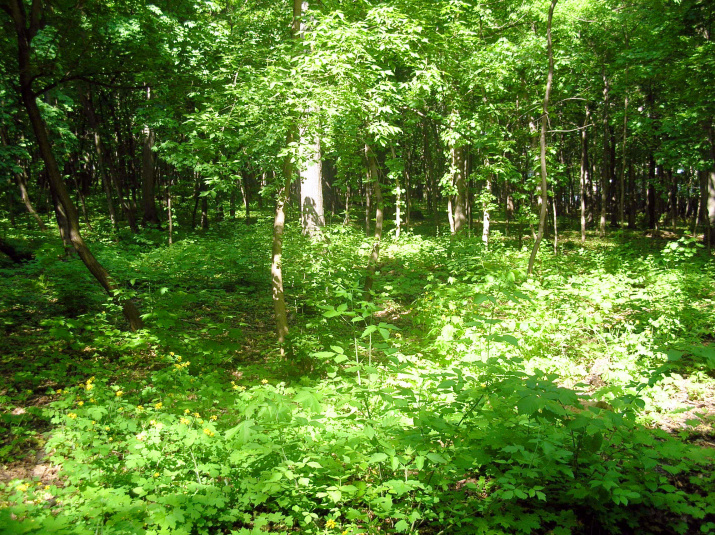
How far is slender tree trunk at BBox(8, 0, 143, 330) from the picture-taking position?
5.57 m

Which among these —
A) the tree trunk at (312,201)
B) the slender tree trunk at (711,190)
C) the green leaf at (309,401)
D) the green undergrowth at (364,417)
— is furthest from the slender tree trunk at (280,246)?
the slender tree trunk at (711,190)

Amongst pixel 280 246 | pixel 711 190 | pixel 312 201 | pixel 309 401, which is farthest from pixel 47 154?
pixel 711 190

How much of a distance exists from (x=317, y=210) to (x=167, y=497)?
8255 mm

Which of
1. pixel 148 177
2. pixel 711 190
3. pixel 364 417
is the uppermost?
pixel 148 177

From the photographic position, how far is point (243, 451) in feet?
9.57

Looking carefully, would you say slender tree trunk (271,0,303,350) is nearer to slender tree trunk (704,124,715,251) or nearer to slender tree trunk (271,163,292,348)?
slender tree trunk (271,163,292,348)

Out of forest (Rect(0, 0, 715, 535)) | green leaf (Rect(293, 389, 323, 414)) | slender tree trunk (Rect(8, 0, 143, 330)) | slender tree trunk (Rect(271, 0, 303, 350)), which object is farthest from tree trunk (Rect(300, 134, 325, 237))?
green leaf (Rect(293, 389, 323, 414))

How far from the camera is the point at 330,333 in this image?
21.4ft

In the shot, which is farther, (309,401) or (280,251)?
(280,251)

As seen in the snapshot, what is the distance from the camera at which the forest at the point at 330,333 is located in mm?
2707

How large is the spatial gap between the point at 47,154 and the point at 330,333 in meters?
5.05

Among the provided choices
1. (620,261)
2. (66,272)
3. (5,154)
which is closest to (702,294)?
(620,261)

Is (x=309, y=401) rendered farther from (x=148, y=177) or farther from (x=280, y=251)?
(x=148, y=177)

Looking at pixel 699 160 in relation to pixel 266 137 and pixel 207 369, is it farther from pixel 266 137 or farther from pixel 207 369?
pixel 207 369
